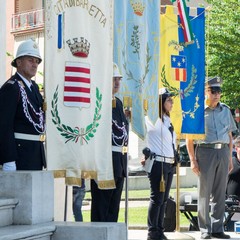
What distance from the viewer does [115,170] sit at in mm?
10477

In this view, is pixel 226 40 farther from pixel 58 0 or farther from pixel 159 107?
pixel 58 0

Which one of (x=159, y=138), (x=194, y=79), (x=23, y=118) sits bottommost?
(x=159, y=138)

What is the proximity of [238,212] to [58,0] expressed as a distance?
6715mm

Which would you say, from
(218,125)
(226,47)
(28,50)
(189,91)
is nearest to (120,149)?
(28,50)

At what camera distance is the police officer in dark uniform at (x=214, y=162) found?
41.6ft

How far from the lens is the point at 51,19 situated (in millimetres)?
9406

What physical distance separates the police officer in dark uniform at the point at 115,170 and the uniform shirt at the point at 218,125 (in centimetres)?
231

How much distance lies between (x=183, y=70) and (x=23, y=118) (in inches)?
175

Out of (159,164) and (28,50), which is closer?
(28,50)

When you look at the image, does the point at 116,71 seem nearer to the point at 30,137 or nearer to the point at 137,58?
the point at 137,58

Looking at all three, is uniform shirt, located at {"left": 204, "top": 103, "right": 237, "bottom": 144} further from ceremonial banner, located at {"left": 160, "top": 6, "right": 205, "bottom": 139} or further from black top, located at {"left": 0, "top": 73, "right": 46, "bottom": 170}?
black top, located at {"left": 0, "top": 73, "right": 46, "bottom": 170}

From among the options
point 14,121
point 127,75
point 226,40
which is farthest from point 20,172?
point 226,40

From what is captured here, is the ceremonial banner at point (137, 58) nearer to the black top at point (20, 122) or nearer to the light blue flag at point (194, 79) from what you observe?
the light blue flag at point (194, 79)

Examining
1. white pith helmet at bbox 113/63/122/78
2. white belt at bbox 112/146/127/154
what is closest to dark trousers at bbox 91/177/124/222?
white belt at bbox 112/146/127/154
